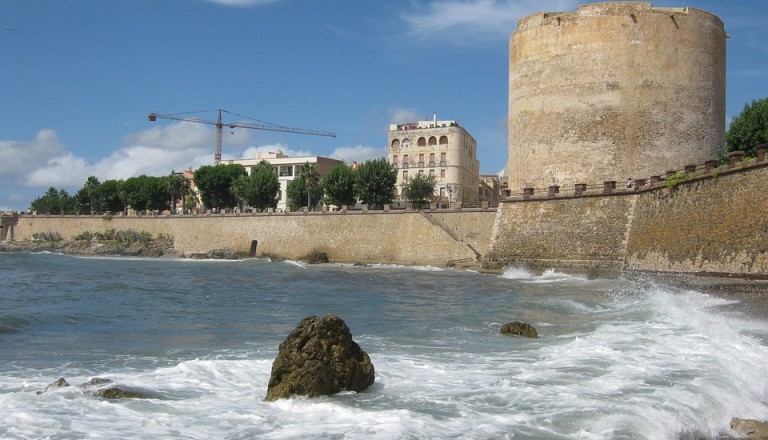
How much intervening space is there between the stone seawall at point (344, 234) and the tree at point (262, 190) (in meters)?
6.48

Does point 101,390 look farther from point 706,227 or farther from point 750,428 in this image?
point 706,227

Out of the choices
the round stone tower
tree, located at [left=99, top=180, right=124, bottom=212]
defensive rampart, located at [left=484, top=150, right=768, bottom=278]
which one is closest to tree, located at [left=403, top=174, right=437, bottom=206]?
defensive rampart, located at [left=484, top=150, right=768, bottom=278]

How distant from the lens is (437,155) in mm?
74188

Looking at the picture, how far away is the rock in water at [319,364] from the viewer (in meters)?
8.01

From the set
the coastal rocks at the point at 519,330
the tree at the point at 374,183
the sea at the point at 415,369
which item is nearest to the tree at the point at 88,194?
the tree at the point at 374,183

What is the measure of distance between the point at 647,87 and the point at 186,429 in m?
29.9

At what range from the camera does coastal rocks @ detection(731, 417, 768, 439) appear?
675 cm

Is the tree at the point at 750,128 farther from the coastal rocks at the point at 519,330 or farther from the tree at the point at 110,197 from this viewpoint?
the tree at the point at 110,197

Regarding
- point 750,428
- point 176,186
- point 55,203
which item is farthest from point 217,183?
point 750,428

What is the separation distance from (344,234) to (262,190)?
19.1m

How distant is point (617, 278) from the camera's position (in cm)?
2655

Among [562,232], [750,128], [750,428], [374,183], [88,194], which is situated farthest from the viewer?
[88,194]

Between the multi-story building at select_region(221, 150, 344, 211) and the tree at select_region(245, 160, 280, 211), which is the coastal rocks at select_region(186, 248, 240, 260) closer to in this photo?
the tree at select_region(245, 160, 280, 211)

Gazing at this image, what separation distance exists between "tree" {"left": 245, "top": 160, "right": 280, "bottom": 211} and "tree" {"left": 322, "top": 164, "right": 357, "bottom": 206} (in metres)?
7.98
